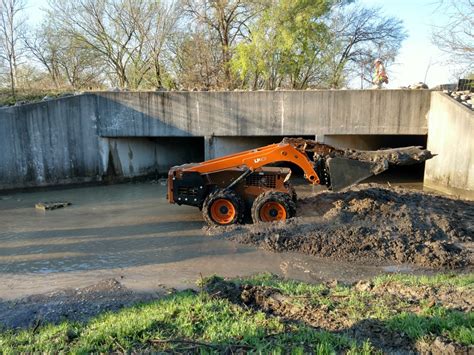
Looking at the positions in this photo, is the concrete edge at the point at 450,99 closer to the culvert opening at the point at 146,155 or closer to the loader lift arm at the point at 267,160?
the loader lift arm at the point at 267,160

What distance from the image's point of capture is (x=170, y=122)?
53.6 feet

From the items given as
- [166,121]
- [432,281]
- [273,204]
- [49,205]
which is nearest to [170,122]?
[166,121]

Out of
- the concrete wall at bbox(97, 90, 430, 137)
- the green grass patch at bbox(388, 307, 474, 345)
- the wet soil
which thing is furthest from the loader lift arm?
the concrete wall at bbox(97, 90, 430, 137)

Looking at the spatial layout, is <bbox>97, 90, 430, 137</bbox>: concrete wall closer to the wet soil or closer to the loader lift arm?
the loader lift arm

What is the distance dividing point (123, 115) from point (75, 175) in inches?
123

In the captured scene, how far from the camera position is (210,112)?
1627 cm

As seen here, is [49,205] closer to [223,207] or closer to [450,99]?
[223,207]

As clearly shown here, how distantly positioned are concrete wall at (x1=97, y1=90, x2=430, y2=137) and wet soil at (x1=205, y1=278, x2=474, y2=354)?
11148mm

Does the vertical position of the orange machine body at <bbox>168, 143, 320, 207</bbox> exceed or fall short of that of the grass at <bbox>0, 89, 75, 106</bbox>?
it falls short

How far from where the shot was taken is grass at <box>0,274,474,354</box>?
3.14 meters

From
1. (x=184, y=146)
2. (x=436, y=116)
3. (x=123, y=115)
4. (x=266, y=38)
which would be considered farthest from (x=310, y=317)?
(x=266, y=38)

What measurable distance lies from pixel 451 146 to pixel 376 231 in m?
6.90

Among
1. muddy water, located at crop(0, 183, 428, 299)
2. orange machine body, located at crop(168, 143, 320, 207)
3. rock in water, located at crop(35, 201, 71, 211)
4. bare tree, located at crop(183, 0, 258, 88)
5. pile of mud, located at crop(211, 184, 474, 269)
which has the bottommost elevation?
muddy water, located at crop(0, 183, 428, 299)

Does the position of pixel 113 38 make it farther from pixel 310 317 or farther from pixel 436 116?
pixel 310 317
